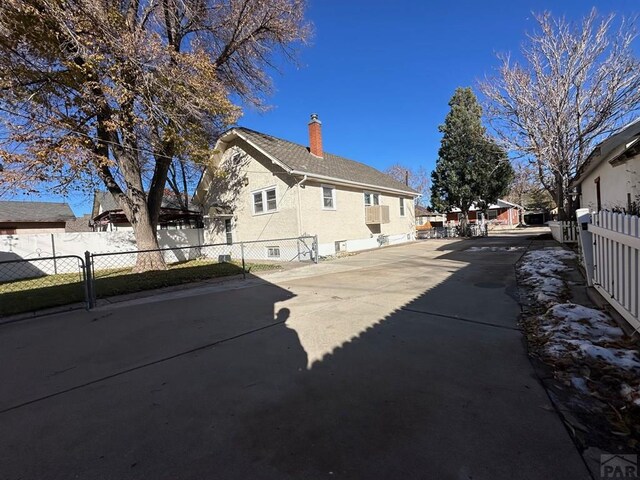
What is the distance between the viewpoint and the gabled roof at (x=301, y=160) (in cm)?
1368

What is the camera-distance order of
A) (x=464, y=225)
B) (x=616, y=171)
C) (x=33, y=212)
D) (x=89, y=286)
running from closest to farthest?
(x=89, y=286) → (x=616, y=171) → (x=464, y=225) → (x=33, y=212)

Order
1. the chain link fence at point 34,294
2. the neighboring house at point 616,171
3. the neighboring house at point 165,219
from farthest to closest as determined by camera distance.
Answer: the neighboring house at point 165,219, the neighboring house at point 616,171, the chain link fence at point 34,294

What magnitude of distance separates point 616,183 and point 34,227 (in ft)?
123

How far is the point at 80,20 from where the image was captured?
26.2ft

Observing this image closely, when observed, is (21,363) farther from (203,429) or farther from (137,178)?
(137,178)

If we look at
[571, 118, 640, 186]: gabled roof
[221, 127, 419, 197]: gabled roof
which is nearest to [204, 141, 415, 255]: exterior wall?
[221, 127, 419, 197]: gabled roof

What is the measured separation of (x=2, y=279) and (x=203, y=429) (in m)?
15.1

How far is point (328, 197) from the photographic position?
1534 centimetres

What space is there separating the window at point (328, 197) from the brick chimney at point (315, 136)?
3045 millimetres

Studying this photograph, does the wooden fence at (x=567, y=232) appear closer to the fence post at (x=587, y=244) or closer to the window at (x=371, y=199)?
the window at (x=371, y=199)

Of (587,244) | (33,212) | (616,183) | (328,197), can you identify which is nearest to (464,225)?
(328,197)

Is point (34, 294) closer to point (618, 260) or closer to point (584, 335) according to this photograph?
point (584, 335)

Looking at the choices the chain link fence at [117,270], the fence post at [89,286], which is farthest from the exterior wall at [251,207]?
the fence post at [89,286]

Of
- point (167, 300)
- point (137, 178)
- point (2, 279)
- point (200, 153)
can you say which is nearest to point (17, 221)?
point (2, 279)
